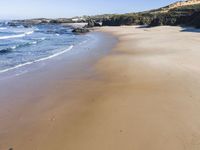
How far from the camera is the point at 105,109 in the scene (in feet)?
33.2

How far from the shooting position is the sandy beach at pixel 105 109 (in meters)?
Answer: 7.66

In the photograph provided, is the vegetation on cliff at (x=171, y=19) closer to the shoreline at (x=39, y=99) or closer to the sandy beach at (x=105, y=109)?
the shoreline at (x=39, y=99)

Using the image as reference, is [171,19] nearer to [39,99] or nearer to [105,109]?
[39,99]

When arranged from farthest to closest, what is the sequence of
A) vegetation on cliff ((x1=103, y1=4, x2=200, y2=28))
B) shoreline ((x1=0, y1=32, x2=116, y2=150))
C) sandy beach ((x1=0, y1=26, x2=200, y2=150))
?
vegetation on cliff ((x1=103, y1=4, x2=200, y2=28)) < shoreline ((x1=0, y1=32, x2=116, y2=150)) < sandy beach ((x1=0, y1=26, x2=200, y2=150))

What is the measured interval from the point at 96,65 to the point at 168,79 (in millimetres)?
6298

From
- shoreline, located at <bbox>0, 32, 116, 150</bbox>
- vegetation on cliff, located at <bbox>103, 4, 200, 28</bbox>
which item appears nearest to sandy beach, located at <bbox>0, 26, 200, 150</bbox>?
shoreline, located at <bbox>0, 32, 116, 150</bbox>

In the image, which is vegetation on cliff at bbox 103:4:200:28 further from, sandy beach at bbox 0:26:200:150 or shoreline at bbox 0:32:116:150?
sandy beach at bbox 0:26:200:150

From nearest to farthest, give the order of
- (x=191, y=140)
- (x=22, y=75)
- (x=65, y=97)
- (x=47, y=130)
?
(x=191, y=140) < (x=47, y=130) < (x=65, y=97) < (x=22, y=75)

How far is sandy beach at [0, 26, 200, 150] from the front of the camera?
302 inches

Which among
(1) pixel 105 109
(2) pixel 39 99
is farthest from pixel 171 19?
(1) pixel 105 109

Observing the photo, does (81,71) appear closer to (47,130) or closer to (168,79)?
(168,79)

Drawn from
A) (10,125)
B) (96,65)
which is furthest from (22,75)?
(10,125)

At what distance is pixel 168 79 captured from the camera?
13.6 metres

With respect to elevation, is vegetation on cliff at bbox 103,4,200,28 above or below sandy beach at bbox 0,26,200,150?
below
